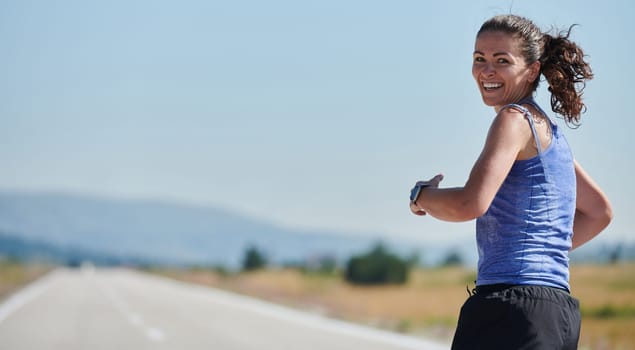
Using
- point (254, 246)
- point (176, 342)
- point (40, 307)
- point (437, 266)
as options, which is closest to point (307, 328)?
point (176, 342)

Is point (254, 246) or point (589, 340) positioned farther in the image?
point (254, 246)

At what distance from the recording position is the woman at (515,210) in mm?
2764

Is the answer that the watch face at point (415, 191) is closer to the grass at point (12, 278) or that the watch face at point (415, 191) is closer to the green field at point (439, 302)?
the green field at point (439, 302)

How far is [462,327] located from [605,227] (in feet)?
2.30

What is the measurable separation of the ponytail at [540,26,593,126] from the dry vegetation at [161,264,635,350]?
5004mm

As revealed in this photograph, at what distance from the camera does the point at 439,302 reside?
26.9 m

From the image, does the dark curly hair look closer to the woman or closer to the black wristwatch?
the woman

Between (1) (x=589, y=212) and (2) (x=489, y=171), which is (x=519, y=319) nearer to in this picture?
(2) (x=489, y=171)

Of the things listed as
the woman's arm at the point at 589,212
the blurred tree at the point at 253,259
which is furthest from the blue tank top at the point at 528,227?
the blurred tree at the point at 253,259

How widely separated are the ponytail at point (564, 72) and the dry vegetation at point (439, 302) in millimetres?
5004

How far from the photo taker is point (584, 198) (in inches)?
128

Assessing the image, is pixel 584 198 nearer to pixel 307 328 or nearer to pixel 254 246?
pixel 307 328

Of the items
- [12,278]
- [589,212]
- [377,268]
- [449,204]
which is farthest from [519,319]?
[12,278]

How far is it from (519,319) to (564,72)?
775 mm
